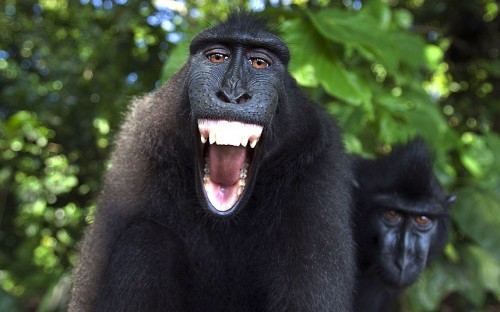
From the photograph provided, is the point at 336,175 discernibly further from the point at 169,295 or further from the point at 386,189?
the point at 386,189

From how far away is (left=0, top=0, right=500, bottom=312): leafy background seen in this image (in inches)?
151

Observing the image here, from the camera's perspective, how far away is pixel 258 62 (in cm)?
269

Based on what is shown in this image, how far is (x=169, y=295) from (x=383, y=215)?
196cm

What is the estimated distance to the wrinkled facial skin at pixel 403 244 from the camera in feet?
12.7

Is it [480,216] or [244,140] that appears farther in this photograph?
[480,216]

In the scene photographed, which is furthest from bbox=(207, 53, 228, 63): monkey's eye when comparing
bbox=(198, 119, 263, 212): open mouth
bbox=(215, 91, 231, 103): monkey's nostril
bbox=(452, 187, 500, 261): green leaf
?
bbox=(452, 187, 500, 261): green leaf

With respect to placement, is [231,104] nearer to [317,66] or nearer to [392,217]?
[317,66]

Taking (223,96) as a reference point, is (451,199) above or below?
below

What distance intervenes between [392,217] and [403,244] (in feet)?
0.77

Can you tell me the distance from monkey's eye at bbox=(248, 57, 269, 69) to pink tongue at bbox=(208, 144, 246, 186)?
0.38 meters

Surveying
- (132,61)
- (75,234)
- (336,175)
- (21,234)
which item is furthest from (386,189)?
(21,234)

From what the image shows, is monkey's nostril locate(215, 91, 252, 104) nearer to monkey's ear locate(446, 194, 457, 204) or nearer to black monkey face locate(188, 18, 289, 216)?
black monkey face locate(188, 18, 289, 216)

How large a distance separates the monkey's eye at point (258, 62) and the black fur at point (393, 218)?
1501mm

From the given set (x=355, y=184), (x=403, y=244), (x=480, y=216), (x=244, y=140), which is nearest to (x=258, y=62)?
(x=244, y=140)
